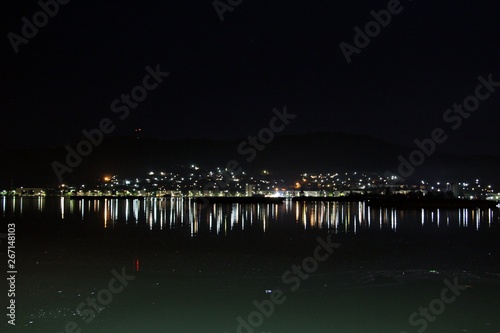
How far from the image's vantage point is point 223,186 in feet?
372

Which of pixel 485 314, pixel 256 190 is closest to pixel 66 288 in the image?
pixel 485 314

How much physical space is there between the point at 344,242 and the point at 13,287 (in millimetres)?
9143

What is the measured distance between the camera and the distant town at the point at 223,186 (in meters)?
111

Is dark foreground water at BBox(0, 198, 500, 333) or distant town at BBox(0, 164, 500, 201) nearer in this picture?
dark foreground water at BBox(0, 198, 500, 333)

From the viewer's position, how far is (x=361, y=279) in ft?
30.9

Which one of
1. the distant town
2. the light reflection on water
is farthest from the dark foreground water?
the distant town

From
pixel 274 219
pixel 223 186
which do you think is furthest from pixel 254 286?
pixel 223 186

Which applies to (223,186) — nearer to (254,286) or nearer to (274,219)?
(274,219)

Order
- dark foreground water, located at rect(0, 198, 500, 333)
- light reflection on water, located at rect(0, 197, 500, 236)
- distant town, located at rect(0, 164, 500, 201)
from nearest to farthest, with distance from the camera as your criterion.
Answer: dark foreground water, located at rect(0, 198, 500, 333) → light reflection on water, located at rect(0, 197, 500, 236) → distant town, located at rect(0, 164, 500, 201)

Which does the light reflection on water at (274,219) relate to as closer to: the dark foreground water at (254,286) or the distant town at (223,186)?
the dark foreground water at (254,286)

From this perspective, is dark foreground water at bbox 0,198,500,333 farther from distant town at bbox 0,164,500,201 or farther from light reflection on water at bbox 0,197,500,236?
distant town at bbox 0,164,500,201

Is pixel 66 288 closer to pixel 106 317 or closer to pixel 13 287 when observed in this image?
pixel 13 287

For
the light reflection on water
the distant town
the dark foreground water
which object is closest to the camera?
the dark foreground water

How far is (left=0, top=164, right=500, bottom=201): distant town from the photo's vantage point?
363ft
